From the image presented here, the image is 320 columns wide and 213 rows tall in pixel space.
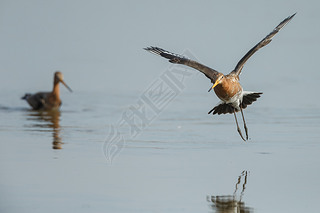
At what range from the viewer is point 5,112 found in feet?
47.4

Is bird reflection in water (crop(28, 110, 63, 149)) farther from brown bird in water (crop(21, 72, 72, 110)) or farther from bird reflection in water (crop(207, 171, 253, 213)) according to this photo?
bird reflection in water (crop(207, 171, 253, 213))

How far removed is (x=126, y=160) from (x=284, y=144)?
269cm

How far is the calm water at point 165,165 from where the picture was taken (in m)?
6.62

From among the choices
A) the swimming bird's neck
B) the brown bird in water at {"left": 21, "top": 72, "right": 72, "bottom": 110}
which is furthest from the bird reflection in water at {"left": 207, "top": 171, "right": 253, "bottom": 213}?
the swimming bird's neck

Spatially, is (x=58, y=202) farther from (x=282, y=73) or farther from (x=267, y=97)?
(x=282, y=73)

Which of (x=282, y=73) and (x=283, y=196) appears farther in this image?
(x=282, y=73)

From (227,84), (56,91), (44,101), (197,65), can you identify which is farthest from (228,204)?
(56,91)

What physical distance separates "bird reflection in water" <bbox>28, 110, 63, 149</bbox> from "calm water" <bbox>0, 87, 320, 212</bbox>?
0.7 inches

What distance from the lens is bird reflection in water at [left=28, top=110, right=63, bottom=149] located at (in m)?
10.1

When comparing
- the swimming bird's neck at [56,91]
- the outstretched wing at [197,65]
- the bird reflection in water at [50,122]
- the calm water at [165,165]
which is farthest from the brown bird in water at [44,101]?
the outstretched wing at [197,65]

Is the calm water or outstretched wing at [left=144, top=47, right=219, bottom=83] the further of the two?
outstretched wing at [left=144, top=47, right=219, bottom=83]

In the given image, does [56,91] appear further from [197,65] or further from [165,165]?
[165,165]

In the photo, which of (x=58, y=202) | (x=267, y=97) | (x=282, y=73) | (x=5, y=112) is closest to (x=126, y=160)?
(x=58, y=202)

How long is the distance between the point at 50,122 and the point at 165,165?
509cm
